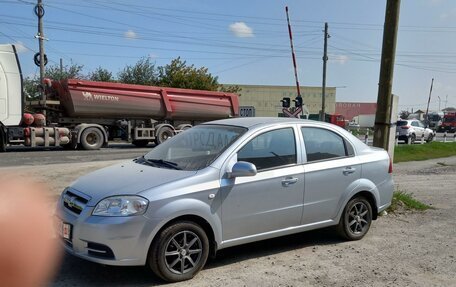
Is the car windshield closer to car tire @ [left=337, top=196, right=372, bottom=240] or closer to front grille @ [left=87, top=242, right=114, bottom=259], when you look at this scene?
front grille @ [left=87, top=242, right=114, bottom=259]

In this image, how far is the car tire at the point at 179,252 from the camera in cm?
419

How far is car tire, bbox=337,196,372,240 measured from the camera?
5.75 m

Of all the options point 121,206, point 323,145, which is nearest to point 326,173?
point 323,145

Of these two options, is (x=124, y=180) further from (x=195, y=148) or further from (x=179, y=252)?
(x=195, y=148)

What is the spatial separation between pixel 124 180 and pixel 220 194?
38.1 inches

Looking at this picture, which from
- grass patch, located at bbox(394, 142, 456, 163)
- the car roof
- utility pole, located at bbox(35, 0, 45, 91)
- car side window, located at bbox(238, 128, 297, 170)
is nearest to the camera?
car side window, located at bbox(238, 128, 297, 170)

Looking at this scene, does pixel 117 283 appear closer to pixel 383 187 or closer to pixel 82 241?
pixel 82 241

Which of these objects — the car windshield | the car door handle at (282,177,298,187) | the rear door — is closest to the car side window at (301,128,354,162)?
the rear door

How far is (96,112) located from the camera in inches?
763

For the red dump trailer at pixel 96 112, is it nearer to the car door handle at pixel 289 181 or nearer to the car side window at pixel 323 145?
the car side window at pixel 323 145

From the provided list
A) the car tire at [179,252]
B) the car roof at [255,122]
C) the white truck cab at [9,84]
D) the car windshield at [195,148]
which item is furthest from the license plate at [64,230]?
the white truck cab at [9,84]

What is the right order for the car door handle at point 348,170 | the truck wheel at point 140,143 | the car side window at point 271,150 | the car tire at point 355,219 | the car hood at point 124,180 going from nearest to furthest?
the car hood at point 124,180 → the car side window at point 271,150 → the car door handle at point 348,170 → the car tire at point 355,219 → the truck wheel at point 140,143

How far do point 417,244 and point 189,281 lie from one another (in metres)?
3.20

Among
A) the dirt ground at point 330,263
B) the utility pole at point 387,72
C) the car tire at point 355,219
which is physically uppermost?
the utility pole at point 387,72
